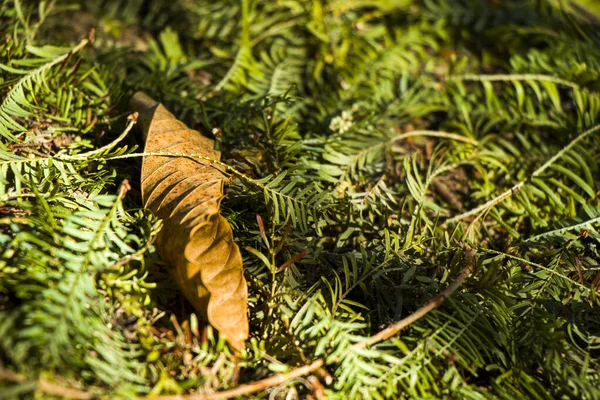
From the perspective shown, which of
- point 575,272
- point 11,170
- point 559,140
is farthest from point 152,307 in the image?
point 559,140

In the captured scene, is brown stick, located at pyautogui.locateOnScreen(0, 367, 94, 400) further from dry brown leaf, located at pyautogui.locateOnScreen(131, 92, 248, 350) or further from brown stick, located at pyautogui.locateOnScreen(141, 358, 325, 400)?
dry brown leaf, located at pyautogui.locateOnScreen(131, 92, 248, 350)

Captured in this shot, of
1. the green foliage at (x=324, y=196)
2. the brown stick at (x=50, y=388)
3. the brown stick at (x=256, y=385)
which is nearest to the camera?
the brown stick at (x=50, y=388)

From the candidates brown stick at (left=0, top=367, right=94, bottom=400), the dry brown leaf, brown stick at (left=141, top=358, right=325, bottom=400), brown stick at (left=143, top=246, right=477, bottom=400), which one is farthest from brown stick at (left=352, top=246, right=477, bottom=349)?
brown stick at (left=0, top=367, right=94, bottom=400)

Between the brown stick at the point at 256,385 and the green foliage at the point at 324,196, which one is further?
the green foliage at the point at 324,196

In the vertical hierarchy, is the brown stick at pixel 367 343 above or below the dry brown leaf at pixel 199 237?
below

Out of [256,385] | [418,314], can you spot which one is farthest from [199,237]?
[418,314]

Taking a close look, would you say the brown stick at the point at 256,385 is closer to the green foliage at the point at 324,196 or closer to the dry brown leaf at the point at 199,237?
the green foliage at the point at 324,196

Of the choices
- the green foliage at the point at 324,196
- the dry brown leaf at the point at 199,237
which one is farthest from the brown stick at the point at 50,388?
the dry brown leaf at the point at 199,237
